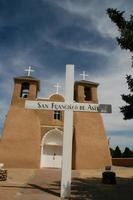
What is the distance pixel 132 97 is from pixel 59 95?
69.7ft

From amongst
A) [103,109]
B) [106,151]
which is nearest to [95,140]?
[106,151]

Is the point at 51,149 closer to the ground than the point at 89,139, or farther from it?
closer to the ground

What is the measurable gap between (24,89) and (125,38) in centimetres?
2185

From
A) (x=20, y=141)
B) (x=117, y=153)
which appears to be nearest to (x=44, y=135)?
(x=20, y=141)

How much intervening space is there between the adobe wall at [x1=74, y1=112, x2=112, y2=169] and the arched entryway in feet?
8.80

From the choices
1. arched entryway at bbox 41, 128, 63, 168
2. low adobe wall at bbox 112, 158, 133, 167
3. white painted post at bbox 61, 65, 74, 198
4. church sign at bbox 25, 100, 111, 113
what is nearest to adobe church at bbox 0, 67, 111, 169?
arched entryway at bbox 41, 128, 63, 168

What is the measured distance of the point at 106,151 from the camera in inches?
1163

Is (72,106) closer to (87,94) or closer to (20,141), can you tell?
(20,141)

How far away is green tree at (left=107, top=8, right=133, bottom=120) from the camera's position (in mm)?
10789

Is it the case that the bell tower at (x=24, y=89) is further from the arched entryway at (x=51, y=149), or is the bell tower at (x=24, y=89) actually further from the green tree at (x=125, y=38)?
the green tree at (x=125, y=38)

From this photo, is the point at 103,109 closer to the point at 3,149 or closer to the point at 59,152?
the point at 3,149

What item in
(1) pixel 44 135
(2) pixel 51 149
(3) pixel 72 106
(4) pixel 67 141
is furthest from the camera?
(2) pixel 51 149

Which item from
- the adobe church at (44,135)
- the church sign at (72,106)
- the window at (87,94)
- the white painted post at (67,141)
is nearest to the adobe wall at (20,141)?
the adobe church at (44,135)

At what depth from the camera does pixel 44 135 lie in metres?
30.3
